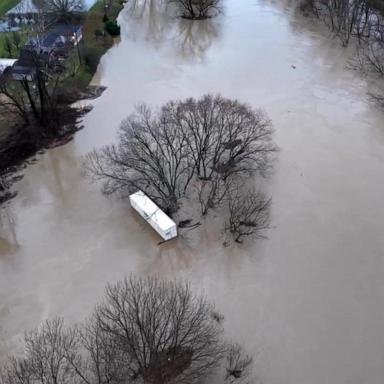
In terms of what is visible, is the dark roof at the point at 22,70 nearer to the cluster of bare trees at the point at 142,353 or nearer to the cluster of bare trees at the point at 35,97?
the cluster of bare trees at the point at 35,97

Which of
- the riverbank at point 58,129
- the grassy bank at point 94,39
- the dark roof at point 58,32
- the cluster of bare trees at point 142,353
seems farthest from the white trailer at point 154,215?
the dark roof at point 58,32

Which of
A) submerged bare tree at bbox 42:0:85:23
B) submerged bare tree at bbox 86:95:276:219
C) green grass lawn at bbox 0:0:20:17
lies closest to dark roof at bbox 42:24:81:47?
submerged bare tree at bbox 42:0:85:23

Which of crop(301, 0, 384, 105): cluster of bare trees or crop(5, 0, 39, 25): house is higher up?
crop(5, 0, 39, 25): house

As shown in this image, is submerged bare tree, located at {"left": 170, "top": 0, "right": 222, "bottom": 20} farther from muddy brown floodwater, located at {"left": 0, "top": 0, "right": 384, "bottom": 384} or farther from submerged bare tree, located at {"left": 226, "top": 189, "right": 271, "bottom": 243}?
submerged bare tree, located at {"left": 226, "top": 189, "right": 271, "bottom": 243}

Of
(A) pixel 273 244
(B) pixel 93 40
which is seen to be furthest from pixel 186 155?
(B) pixel 93 40

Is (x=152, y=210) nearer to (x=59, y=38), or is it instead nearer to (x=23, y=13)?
(x=59, y=38)
